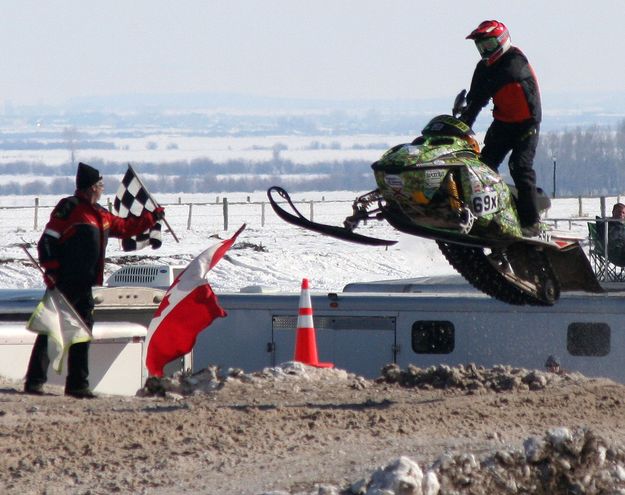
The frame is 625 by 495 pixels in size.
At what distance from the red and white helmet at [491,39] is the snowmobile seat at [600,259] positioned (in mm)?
4723

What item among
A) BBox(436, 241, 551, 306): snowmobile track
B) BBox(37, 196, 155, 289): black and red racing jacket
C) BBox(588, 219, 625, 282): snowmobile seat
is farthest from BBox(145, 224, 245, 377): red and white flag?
BBox(588, 219, 625, 282): snowmobile seat

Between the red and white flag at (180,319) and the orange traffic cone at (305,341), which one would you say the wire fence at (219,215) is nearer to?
the orange traffic cone at (305,341)

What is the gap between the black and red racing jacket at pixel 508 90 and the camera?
27.5 feet

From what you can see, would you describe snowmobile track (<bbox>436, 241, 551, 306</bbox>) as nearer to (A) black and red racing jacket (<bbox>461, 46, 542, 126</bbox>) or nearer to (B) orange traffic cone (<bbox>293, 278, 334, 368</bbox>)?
(A) black and red racing jacket (<bbox>461, 46, 542, 126</bbox>)

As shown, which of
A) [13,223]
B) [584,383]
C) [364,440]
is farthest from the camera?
[13,223]

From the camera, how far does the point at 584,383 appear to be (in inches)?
356

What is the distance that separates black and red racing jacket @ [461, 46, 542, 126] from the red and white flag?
2024 millimetres

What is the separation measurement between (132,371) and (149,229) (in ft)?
4.74

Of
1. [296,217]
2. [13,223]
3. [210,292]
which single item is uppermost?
[296,217]

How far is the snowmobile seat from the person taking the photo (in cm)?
1275

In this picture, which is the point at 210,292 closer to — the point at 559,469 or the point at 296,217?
the point at 296,217

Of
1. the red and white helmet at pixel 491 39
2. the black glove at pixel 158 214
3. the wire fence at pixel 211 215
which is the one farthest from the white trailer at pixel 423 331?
A: the wire fence at pixel 211 215

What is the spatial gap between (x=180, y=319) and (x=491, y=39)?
293 cm

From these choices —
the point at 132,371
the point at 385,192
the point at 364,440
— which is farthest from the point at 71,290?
the point at 364,440
